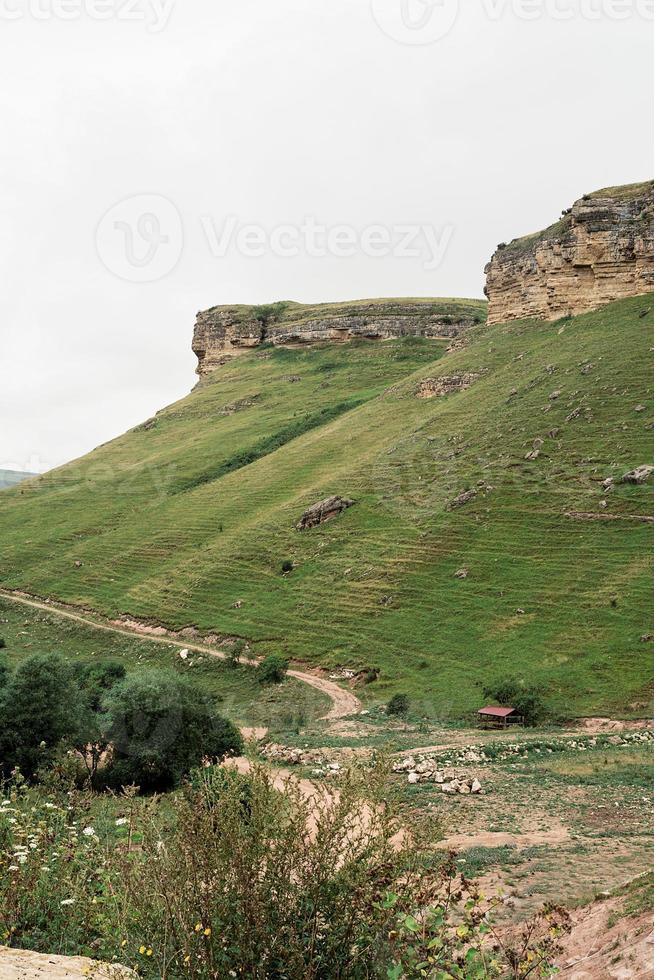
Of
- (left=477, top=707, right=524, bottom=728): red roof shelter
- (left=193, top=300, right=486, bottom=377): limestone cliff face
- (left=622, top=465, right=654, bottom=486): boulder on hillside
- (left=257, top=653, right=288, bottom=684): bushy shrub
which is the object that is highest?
(left=193, top=300, right=486, bottom=377): limestone cliff face

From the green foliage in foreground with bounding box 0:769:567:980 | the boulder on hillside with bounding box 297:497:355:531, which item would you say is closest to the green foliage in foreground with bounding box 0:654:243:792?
the green foliage in foreground with bounding box 0:769:567:980

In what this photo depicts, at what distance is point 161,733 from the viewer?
20.2 metres

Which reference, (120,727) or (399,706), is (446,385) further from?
(120,727)

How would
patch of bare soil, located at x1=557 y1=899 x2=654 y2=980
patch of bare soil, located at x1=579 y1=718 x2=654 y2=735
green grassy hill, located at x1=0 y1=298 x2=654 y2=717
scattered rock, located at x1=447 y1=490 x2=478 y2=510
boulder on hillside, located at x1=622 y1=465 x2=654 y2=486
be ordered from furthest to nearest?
scattered rock, located at x1=447 y1=490 x2=478 y2=510
boulder on hillside, located at x1=622 y1=465 x2=654 y2=486
green grassy hill, located at x1=0 y1=298 x2=654 y2=717
patch of bare soil, located at x1=579 y1=718 x2=654 y2=735
patch of bare soil, located at x1=557 y1=899 x2=654 y2=980

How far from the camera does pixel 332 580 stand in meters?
39.4

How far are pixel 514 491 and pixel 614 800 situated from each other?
2556cm

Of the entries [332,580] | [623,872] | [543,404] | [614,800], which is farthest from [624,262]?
[623,872]

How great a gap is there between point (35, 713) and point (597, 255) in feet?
174

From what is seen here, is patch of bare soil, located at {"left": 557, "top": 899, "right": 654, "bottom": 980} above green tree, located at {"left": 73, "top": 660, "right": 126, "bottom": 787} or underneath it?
above

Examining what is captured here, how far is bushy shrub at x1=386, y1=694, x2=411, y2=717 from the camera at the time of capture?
89.9 feet

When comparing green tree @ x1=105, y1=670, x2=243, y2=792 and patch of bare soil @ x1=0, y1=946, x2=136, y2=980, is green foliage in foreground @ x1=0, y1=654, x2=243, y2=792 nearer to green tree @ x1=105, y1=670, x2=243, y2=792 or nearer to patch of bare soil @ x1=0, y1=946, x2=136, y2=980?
green tree @ x1=105, y1=670, x2=243, y2=792

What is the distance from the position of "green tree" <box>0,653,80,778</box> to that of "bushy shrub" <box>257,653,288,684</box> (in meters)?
11.5

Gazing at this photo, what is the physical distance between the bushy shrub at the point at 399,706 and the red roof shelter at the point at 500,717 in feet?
9.35

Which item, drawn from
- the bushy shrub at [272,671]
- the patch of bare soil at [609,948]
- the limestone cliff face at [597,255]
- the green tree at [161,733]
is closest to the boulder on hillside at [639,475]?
the bushy shrub at [272,671]
